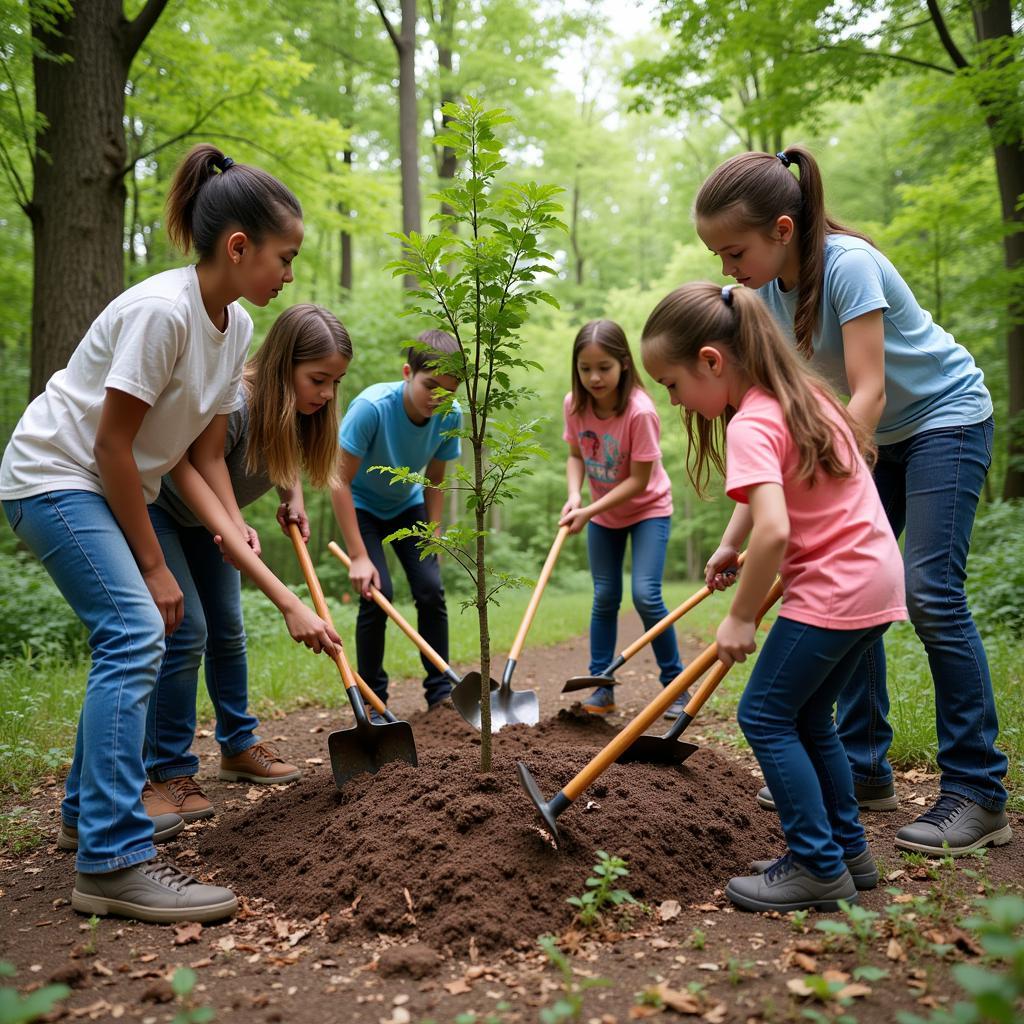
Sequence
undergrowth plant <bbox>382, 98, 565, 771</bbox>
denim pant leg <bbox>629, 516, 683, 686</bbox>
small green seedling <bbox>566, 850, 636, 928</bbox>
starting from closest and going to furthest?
small green seedling <bbox>566, 850, 636, 928</bbox> < undergrowth plant <bbox>382, 98, 565, 771</bbox> < denim pant leg <bbox>629, 516, 683, 686</bbox>

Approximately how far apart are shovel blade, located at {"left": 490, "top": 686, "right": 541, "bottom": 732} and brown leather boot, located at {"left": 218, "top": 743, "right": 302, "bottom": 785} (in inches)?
41.1

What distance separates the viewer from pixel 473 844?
2531 mm

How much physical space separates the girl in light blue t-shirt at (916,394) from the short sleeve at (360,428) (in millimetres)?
2155

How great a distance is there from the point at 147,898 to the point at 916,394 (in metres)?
2.87

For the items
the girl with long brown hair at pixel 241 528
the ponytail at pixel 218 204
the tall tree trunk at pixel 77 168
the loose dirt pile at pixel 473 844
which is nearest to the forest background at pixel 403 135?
the tall tree trunk at pixel 77 168

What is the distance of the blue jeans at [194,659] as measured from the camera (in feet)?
10.7

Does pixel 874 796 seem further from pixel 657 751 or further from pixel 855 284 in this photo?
pixel 855 284

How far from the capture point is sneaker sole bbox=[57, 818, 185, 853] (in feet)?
9.72

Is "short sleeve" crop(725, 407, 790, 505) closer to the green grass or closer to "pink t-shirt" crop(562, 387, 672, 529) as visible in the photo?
the green grass

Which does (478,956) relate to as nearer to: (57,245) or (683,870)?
(683,870)

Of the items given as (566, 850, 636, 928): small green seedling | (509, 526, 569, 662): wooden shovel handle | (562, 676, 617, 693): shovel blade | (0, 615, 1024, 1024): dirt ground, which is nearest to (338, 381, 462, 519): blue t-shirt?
(509, 526, 569, 662): wooden shovel handle

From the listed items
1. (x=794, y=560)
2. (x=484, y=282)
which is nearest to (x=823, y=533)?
(x=794, y=560)

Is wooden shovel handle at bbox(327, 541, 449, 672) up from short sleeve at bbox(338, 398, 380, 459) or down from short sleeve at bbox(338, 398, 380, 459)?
down

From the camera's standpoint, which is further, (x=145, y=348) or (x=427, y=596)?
(x=427, y=596)
